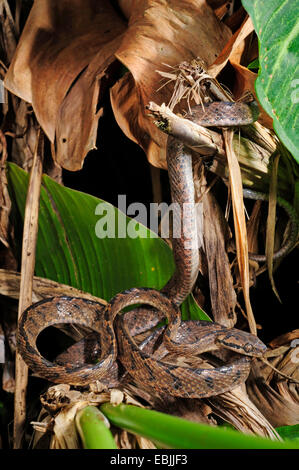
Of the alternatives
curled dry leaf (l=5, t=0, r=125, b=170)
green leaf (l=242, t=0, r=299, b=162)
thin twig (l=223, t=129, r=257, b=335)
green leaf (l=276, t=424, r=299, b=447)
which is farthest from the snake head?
curled dry leaf (l=5, t=0, r=125, b=170)

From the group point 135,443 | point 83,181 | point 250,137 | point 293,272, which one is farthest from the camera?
point 83,181

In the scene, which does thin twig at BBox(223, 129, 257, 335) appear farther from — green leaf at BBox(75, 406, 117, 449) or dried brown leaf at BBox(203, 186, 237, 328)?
green leaf at BBox(75, 406, 117, 449)

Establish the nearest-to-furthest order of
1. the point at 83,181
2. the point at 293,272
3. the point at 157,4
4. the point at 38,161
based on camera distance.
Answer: the point at 157,4, the point at 38,161, the point at 293,272, the point at 83,181

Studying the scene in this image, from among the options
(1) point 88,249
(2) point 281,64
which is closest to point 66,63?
(1) point 88,249

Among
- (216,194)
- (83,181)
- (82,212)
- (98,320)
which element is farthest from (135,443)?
(83,181)

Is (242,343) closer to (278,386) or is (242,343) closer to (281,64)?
(278,386)

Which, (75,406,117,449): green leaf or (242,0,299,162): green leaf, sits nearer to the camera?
Result: (75,406,117,449): green leaf

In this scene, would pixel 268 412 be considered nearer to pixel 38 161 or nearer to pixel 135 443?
pixel 135 443

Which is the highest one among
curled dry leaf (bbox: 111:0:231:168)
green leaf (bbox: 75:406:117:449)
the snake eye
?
curled dry leaf (bbox: 111:0:231:168)
